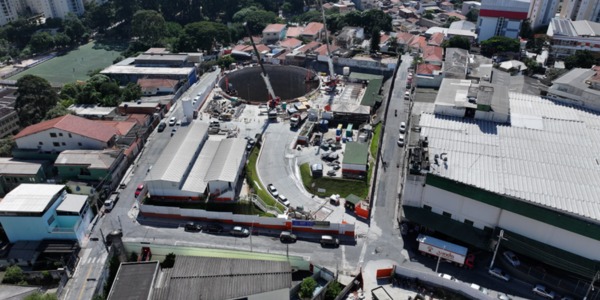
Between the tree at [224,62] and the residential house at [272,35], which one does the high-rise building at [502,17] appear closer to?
the residential house at [272,35]

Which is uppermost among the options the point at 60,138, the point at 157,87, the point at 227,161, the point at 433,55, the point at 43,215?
the point at 433,55

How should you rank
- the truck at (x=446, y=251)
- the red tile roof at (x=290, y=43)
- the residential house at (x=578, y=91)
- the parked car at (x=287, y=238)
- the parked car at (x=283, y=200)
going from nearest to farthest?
the truck at (x=446, y=251) < the parked car at (x=287, y=238) < the parked car at (x=283, y=200) < the residential house at (x=578, y=91) < the red tile roof at (x=290, y=43)

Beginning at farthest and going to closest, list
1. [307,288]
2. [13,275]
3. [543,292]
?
[13,275] < [543,292] < [307,288]

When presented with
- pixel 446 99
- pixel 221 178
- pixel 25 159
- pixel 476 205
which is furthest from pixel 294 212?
pixel 25 159

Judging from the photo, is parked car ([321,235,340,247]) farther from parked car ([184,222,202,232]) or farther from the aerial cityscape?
parked car ([184,222,202,232])

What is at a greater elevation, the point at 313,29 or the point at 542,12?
the point at 542,12

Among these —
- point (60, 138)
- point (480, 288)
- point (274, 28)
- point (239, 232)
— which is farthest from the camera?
point (274, 28)

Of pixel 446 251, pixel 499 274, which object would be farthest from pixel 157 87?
pixel 499 274

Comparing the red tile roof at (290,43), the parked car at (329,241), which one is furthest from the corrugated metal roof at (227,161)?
the red tile roof at (290,43)

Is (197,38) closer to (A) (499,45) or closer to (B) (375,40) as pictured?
(B) (375,40)
